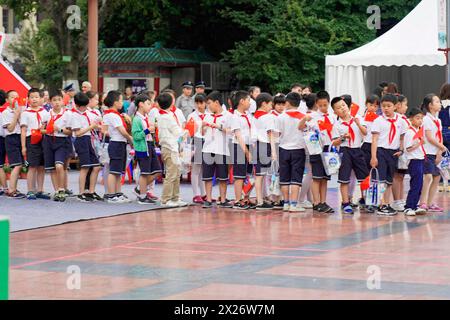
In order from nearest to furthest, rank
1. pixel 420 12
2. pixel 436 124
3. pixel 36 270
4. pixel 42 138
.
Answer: pixel 36 270 < pixel 436 124 < pixel 42 138 < pixel 420 12

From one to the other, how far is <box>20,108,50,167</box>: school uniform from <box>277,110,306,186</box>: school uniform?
12.8ft

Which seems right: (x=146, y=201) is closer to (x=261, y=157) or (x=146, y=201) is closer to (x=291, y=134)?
(x=261, y=157)

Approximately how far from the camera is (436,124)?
51.1ft

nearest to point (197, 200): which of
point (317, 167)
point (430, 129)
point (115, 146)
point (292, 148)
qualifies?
point (115, 146)

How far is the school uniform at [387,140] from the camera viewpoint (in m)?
15.2

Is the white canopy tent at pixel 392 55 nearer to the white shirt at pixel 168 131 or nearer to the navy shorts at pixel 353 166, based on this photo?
the navy shorts at pixel 353 166

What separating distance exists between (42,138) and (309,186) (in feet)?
14.2

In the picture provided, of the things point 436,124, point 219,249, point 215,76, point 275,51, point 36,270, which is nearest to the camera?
point 36,270

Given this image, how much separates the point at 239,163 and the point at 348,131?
173 centimetres

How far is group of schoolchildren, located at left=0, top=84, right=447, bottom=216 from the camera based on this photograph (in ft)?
50.2

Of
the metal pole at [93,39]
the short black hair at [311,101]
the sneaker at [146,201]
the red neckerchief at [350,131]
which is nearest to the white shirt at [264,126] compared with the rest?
the short black hair at [311,101]
